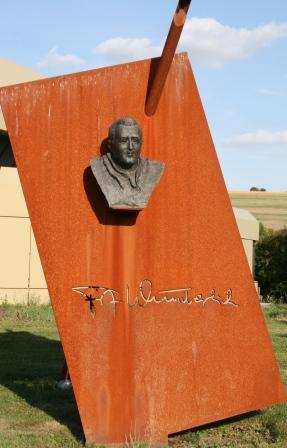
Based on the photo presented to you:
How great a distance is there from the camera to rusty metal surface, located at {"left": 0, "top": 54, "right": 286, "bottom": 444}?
509 cm

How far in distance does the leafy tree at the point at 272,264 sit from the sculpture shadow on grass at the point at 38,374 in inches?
445

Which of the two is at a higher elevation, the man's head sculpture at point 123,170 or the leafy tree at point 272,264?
the leafy tree at point 272,264

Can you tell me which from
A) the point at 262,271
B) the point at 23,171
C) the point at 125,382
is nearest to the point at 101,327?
the point at 125,382

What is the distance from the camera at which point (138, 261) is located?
5242 millimetres

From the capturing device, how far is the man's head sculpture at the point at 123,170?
498 centimetres

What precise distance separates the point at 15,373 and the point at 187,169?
339cm

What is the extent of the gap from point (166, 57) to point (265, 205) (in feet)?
111

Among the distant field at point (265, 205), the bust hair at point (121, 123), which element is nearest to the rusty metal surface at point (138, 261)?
the bust hair at point (121, 123)

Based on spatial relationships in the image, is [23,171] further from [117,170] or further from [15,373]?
[15,373]

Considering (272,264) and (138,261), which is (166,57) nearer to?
(138,261)
